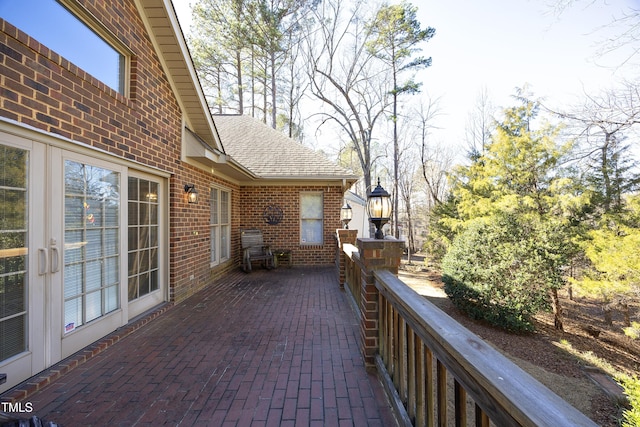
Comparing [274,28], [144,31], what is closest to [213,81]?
[274,28]

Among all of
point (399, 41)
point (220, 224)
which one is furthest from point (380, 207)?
point (399, 41)

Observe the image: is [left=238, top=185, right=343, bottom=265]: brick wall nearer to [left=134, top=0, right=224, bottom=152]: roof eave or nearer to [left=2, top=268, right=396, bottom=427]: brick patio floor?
[left=134, top=0, right=224, bottom=152]: roof eave

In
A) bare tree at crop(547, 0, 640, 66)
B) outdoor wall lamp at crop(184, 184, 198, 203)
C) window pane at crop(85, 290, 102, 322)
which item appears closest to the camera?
window pane at crop(85, 290, 102, 322)

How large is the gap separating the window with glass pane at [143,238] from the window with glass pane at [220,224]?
6.50 ft

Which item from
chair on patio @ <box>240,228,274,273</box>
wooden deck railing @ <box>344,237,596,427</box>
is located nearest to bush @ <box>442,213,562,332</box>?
chair on patio @ <box>240,228,274,273</box>

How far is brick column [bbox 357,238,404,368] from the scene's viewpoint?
2518mm

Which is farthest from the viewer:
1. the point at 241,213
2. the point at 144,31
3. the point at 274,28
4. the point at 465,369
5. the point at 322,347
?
the point at 274,28

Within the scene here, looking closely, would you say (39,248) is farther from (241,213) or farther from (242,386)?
(241,213)

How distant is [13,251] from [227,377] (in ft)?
6.45

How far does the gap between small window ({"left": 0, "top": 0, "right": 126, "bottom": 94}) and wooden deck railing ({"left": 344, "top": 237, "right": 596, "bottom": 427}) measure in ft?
11.6

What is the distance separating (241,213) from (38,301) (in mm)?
5687

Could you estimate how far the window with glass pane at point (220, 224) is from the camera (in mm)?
6469

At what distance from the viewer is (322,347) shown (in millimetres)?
3092

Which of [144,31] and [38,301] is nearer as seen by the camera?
[38,301]
